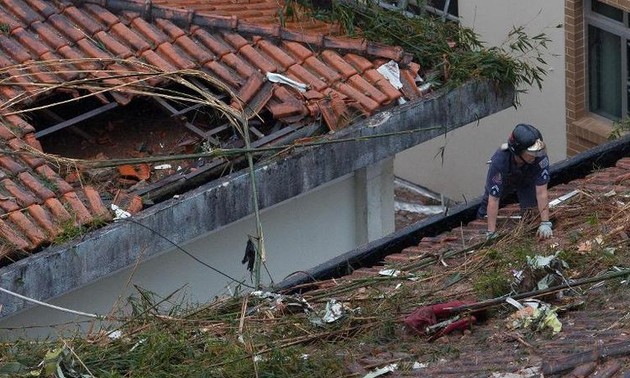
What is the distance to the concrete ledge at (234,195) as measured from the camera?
950 centimetres

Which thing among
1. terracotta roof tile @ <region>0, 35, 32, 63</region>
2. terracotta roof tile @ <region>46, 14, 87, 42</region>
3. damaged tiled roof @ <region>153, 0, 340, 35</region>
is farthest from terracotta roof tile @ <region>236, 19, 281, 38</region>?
terracotta roof tile @ <region>0, 35, 32, 63</region>

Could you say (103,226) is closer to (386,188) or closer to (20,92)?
(20,92)

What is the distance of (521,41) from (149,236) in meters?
4.18

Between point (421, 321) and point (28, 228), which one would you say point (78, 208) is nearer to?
point (28, 228)

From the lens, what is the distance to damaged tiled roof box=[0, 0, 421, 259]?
10445mm

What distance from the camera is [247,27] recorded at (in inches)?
457

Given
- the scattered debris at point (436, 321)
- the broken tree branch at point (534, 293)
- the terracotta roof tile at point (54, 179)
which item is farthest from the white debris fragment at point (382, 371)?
the terracotta roof tile at point (54, 179)

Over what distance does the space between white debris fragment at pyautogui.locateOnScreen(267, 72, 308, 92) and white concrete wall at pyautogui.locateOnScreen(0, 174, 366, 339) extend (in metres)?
0.90

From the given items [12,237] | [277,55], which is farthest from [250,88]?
[12,237]

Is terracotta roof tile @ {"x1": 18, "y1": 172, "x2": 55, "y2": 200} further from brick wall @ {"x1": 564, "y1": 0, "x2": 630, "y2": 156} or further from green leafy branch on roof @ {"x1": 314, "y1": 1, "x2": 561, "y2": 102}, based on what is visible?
brick wall @ {"x1": 564, "y1": 0, "x2": 630, "y2": 156}

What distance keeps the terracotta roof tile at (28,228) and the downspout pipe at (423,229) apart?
59.3 inches

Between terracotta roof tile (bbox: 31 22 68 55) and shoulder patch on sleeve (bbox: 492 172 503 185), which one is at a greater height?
terracotta roof tile (bbox: 31 22 68 55)

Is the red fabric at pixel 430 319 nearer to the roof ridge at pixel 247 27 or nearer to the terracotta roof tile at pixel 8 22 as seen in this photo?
the roof ridge at pixel 247 27

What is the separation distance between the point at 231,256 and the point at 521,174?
227 centimetres
